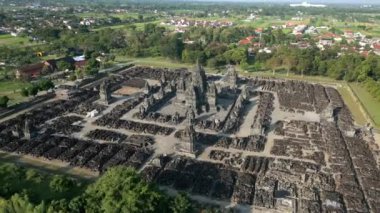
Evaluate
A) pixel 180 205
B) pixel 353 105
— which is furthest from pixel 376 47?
pixel 180 205

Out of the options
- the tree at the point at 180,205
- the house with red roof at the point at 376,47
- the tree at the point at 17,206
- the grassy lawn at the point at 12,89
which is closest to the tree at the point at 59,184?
the tree at the point at 17,206

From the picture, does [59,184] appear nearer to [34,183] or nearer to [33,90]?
[34,183]

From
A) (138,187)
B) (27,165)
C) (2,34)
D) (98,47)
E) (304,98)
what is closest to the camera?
(138,187)

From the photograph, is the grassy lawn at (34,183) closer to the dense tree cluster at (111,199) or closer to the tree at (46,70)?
the dense tree cluster at (111,199)

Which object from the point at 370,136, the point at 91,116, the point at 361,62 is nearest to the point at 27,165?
the point at 91,116

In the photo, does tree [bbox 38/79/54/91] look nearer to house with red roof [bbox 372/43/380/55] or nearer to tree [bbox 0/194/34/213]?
tree [bbox 0/194/34/213]

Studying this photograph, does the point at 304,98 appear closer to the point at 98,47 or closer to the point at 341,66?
the point at 341,66

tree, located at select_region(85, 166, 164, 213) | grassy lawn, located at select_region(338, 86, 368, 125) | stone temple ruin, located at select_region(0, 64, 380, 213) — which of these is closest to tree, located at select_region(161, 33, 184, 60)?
stone temple ruin, located at select_region(0, 64, 380, 213)
